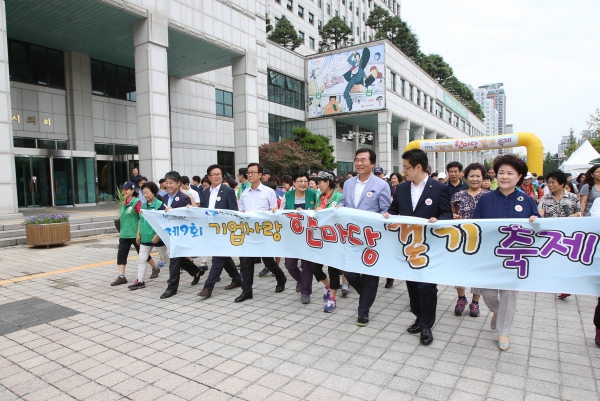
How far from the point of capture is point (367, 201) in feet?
15.0

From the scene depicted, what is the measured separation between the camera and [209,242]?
5.70m

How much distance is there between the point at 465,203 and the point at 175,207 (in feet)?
14.0

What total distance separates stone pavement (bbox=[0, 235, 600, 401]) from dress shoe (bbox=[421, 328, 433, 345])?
0.08m

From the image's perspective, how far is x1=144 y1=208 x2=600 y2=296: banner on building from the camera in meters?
3.47

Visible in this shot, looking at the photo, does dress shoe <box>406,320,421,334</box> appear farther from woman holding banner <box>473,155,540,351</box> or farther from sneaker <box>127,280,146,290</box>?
sneaker <box>127,280,146,290</box>

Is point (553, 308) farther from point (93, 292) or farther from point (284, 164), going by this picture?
point (284, 164)

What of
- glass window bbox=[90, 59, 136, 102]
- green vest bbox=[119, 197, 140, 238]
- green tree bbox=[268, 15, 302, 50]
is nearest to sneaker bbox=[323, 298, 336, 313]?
green vest bbox=[119, 197, 140, 238]

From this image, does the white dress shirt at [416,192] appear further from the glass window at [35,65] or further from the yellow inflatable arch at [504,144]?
the glass window at [35,65]

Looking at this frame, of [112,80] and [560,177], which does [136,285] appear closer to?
[560,177]

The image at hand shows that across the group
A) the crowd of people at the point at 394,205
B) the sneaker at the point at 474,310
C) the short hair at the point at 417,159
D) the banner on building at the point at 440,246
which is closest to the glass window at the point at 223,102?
the crowd of people at the point at 394,205

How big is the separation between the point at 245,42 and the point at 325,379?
1854cm

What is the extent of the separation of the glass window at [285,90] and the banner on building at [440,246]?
2551cm

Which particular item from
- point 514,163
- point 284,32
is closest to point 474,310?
point 514,163

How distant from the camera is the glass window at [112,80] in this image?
19.3 metres
